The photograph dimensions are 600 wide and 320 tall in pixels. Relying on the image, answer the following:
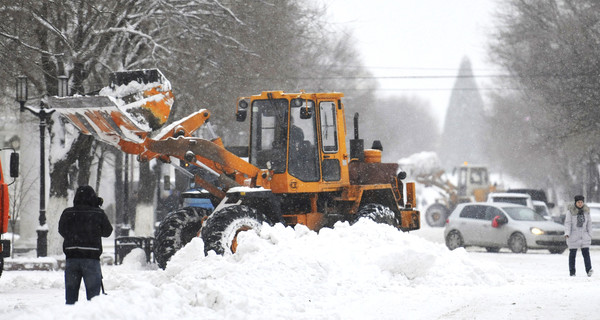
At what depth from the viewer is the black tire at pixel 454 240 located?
26.0m

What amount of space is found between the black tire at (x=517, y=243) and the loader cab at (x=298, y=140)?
1028 centimetres

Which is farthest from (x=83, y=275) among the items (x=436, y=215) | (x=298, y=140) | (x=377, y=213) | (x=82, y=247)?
(x=436, y=215)

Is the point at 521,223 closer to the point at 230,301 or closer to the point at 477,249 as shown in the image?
the point at 477,249

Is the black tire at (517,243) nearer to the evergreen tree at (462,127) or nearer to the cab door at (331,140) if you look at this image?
the cab door at (331,140)

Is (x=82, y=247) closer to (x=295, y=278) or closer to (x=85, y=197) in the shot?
(x=85, y=197)

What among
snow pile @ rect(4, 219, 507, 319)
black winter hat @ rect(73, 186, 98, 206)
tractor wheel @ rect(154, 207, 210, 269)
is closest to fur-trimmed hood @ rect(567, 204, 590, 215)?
snow pile @ rect(4, 219, 507, 319)

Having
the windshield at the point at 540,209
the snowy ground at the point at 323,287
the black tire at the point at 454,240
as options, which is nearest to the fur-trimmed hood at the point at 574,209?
the snowy ground at the point at 323,287

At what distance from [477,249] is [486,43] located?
70.7 ft

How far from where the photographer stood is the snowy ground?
941cm

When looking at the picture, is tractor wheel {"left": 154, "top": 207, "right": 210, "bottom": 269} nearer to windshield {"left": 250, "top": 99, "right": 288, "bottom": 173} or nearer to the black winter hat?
Result: windshield {"left": 250, "top": 99, "right": 288, "bottom": 173}

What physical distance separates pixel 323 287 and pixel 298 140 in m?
3.91

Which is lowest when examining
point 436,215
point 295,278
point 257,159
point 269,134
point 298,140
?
point 295,278

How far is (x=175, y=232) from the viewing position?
48.3ft

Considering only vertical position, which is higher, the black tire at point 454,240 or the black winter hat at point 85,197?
Result: the black winter hat at point 85,197
